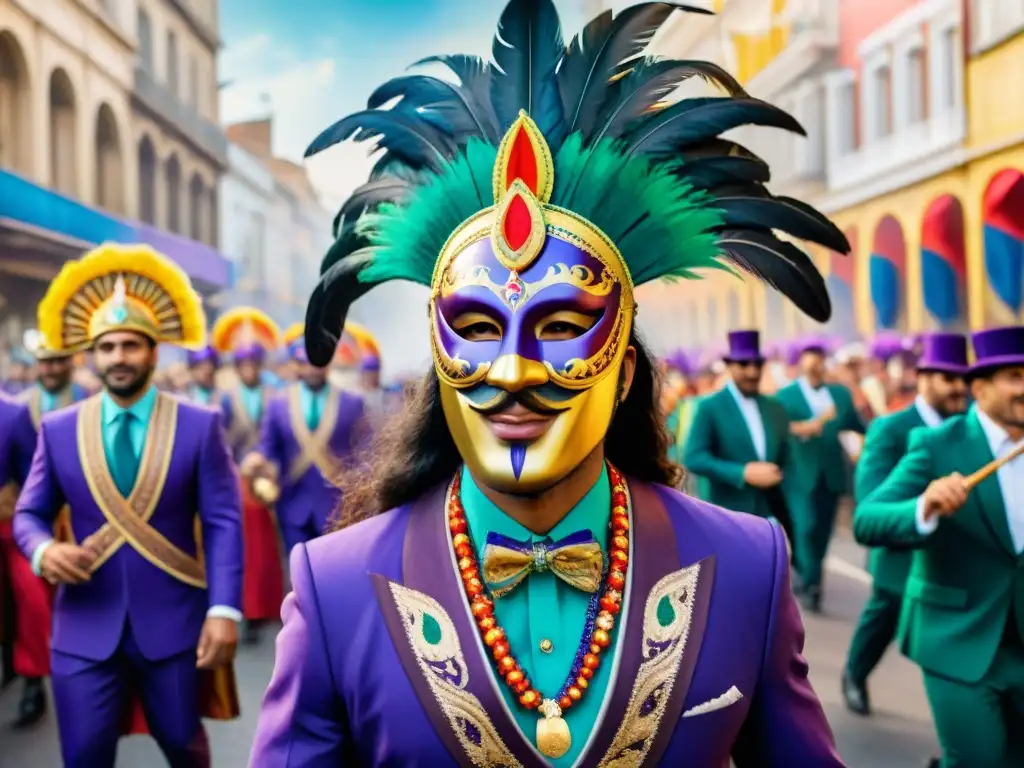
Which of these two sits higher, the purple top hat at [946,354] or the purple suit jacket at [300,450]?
the purple top hat at [946,354]

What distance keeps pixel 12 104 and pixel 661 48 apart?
50.3 ft

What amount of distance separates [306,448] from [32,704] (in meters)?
2.36

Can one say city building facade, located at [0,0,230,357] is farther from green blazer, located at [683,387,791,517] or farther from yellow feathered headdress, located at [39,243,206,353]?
yellow feathered headdress, located at [39,243,206,353]

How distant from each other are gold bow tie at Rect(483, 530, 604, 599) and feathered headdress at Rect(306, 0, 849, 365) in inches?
21.5

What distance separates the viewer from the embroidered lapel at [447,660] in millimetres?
1946

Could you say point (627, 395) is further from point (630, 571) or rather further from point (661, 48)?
point (661, 48)

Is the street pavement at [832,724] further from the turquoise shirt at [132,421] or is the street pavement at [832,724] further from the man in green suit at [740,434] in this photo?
the turquoise shirt at [132,421]

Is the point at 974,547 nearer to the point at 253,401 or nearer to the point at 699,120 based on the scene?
the point at 699,120

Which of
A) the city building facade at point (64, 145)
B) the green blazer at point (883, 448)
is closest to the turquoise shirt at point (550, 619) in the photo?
the green blazer at point (883, 448)

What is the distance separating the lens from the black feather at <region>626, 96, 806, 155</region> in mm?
2197

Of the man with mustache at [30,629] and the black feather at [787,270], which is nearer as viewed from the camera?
the black feather at [787,270]

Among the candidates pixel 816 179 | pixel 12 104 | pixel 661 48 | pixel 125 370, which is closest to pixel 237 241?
pixel 12 104

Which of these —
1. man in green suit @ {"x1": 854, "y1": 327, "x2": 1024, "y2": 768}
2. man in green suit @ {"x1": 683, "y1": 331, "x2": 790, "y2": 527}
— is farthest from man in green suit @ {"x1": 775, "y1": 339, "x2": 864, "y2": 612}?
man in green suit @ {"x1": 854, "y1": 327, "x2": 1024, "y2": 768}

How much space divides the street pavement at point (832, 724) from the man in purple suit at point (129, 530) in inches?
56.3
